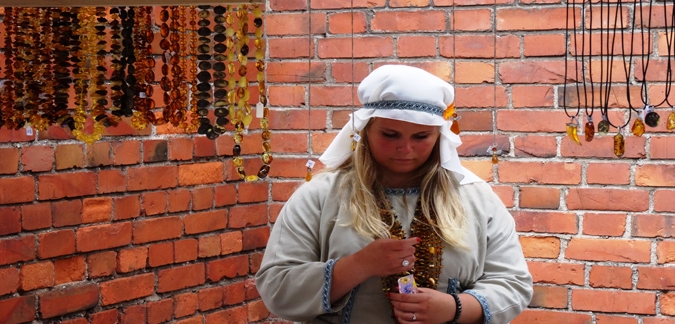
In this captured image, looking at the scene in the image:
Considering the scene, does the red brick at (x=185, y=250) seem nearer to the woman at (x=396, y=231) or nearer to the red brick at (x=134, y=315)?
the red brick at (x=134, y=315)

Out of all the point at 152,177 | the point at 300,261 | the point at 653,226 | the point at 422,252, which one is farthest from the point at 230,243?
the point at 653,226

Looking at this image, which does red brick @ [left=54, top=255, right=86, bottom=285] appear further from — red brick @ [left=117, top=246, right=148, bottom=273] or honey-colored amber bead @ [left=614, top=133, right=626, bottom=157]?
honey-colored amber bead @ [left=614, top=133, right=626, bottom=157]

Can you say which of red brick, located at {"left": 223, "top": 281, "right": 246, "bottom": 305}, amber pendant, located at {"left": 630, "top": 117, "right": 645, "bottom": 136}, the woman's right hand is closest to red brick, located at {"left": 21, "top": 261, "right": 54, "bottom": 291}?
red brick, located at {"left": 223, "top": 281, "right": 246, "bottom": 305}

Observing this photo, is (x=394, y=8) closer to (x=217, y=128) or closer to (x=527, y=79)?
(x=527, y=79)

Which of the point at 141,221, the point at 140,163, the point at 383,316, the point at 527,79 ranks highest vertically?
the point at 527,79

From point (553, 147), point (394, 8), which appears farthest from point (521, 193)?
point (394, 8)

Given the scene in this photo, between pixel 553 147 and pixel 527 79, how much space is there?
9.2 inches

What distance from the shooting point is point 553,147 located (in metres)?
2.56

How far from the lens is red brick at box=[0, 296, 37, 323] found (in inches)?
80.8

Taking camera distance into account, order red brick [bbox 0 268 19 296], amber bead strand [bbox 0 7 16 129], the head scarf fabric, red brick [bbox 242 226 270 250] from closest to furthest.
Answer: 1. amber bead strand [bbox 0 7 16 129]
2. the head scarf fabric
3. red brick [bbox 0 268 19 296]
4. red brick [bbox 242 226 270 250]

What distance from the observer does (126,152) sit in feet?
7.91

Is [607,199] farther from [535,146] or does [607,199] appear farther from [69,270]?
[69,270]

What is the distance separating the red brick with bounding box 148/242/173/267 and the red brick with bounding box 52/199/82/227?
30cm

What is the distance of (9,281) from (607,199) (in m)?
1.78
